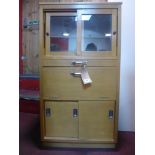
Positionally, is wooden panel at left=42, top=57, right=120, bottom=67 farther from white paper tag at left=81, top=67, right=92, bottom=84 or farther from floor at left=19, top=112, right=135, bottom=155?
floor at left=19, top=112, right=135, bottom=155

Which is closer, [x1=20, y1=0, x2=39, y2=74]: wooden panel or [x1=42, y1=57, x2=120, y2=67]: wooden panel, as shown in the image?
[x1=42, y1=57, x2=120, y2=67]: wooden panel

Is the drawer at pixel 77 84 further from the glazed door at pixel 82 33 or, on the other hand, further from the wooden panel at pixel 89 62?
the glazed door at pixel 82 33

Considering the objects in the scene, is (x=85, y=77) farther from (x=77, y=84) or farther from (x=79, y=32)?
(x=79, y=32)

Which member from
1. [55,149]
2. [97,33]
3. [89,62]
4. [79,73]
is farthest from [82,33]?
[55,149]

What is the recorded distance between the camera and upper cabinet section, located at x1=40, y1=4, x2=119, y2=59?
2.39 m

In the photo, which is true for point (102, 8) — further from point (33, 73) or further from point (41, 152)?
point (33, 73)

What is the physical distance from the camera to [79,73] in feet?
7.91

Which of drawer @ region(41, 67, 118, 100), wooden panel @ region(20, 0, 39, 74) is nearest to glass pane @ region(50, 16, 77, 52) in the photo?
drawer @ region(41, 67, 118, 100)

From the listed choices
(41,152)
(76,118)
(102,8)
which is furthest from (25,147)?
(102,8)

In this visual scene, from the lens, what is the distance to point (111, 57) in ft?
7.86

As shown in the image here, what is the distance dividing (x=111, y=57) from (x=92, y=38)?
0.30 metres
